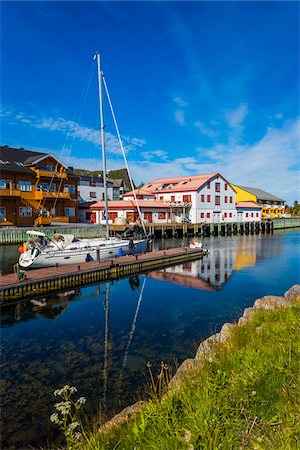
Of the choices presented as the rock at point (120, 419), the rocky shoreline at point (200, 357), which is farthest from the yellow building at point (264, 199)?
the rock at point (120, 419)

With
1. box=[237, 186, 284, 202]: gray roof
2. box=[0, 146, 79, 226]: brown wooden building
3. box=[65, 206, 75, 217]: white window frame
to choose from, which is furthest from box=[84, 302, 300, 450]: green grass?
box=[237, 186, 284, 202]: gray roof

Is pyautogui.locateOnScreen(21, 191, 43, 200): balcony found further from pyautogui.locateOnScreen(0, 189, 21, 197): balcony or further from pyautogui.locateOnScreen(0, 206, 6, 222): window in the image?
pyautogui.locateOnScreen(0, 206, 6, 222): window

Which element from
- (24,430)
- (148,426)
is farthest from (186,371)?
(24,430)

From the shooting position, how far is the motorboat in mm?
20266

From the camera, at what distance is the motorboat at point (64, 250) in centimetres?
2027

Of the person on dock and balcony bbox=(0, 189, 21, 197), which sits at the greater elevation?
balcony bbox=(0, 189, 21, 197)

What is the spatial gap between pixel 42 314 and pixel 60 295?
9.18ft

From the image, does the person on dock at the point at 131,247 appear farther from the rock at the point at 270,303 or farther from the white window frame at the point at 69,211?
the white window frame at the point at 69,211

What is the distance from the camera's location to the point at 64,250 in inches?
863

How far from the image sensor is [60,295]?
16.8m

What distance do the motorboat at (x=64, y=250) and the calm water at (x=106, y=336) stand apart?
4209 millimetres

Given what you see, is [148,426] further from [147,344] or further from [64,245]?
[64,245]

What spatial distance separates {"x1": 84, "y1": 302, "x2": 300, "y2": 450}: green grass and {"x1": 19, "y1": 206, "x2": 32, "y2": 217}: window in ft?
138

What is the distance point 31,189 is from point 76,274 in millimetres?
29603
